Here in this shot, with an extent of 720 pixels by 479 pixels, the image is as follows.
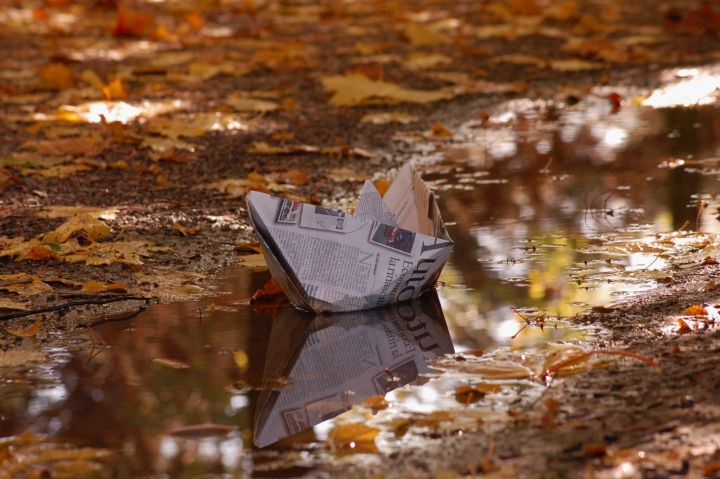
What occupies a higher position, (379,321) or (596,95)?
(596,95)

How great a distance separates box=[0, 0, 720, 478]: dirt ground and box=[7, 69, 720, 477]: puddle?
0.13 metres

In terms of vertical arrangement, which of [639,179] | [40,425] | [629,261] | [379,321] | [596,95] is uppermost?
[596,95]

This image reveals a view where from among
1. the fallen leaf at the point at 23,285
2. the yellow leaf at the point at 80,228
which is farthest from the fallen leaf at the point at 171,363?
the yellow leaf at the point at 80,228

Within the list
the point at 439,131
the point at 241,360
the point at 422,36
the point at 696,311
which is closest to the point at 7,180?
the point at 241,360

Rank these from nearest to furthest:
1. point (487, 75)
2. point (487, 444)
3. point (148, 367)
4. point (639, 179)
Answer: point (487, 444)
point (148, 367)
point (639, 179)
point (487, 75)

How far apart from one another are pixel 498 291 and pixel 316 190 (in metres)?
1.45

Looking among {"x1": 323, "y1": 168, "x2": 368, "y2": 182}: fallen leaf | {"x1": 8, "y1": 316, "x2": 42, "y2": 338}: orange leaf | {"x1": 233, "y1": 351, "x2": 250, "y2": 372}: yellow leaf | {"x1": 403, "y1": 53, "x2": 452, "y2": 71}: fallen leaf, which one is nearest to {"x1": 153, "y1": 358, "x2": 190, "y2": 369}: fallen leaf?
{"x1": 233, "y1": 351, "x2": 250, "y2": 372}: yellow leaf

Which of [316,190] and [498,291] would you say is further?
[316,190]

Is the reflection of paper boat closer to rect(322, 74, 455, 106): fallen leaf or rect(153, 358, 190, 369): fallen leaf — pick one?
rect(153, 358, 190, 369): fallen leaf

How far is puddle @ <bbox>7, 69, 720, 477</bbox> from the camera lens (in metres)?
1.90

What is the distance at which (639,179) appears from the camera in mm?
3941

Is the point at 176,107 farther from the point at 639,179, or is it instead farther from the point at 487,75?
the point at 639,179

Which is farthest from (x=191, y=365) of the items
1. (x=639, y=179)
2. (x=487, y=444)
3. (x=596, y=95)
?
(x=596, y=95)

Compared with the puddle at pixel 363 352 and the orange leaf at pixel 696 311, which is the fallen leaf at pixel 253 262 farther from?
the orange leaf at pixel 696 311
